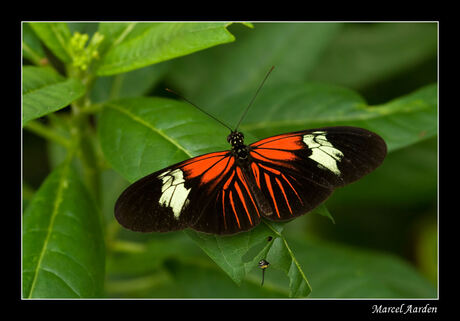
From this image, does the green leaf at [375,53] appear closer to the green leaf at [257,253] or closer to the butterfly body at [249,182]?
the butterfly body at [249,182]

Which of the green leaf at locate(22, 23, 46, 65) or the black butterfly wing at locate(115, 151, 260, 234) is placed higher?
the green leaf at locate(22, 23, 46, 65)

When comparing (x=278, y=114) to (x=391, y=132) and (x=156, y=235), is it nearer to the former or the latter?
(x=391, y=132)

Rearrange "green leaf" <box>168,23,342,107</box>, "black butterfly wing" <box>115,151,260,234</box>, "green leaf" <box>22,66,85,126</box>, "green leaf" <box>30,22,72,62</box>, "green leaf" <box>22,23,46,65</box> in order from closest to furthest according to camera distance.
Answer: "green leaf" <box>22,66,85,126</box>, "black butterfly wing" <box>115,151,260,234</box>, "green leaf" <box>30,22,72,62</box>, "green leaf" <box>22,23,46,65</box>, "green leaf" <box>168,23,342,107</box>

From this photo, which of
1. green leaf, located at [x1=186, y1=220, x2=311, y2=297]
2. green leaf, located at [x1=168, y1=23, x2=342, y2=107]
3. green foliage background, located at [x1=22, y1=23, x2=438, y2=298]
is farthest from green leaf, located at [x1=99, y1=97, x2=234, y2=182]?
green leaf, located at [x1=168, y1=23, x2=342, y2=107]

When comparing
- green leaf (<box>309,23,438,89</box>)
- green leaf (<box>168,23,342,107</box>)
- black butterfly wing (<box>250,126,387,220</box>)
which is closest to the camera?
black butterfly wing (<box>250,126,387,220</box>)

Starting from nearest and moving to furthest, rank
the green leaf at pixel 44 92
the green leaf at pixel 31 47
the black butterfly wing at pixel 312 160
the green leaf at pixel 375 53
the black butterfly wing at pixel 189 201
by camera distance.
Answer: the green leaf at pixel 44 92, the black butterfly wing at pixel 189 201, the black butterfly wing at pixel 312 160, the green leaf at pixel 31 47, the green leaf at pixel 375 53

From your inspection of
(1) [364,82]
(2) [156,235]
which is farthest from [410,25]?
(2) [156,235]

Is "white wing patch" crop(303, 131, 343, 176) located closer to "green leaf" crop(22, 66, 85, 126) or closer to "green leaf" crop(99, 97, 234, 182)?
"green leaf" crop(99, 97, 234, 182)

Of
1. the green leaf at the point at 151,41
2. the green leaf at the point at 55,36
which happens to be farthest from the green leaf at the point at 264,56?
the green leaf at the point at 55,36
